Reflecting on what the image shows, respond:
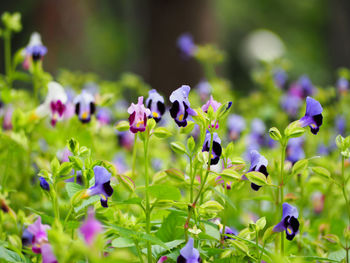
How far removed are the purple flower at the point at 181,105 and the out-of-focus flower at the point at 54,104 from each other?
1.68 ft

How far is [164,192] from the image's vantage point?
3.55ft

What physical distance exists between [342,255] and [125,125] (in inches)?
23.3

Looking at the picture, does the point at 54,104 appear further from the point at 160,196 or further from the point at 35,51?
the point at 160,196

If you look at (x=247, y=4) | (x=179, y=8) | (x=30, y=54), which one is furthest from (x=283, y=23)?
(x=30, y=54)

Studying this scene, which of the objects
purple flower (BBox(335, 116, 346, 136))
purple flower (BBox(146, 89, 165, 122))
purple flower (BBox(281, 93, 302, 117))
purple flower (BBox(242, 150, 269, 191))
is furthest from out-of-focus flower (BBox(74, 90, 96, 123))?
purple flower (BBox(335, 116, 346, 136))

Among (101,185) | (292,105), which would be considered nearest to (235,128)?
(292,105)

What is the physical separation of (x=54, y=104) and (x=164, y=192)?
0.59m

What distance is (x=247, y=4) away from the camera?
1598 centimetres

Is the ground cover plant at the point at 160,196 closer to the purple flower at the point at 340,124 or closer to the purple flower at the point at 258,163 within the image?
the purple flower at the point at 258,163

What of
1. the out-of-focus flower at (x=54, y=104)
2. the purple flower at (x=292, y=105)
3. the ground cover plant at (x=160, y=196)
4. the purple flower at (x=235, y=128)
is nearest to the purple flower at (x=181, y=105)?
the ground cover plant at (x=160, y=196)

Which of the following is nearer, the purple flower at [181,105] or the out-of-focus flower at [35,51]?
the purple flower at [181,105]

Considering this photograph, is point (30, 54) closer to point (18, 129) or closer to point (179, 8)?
point (18, 129)

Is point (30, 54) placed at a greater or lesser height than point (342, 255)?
greater

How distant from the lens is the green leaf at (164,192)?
1.06m
